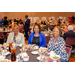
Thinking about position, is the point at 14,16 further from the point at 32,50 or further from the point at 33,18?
the point at 32,50

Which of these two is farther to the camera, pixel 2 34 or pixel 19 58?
pixel 2 34

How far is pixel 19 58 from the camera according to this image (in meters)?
2.07

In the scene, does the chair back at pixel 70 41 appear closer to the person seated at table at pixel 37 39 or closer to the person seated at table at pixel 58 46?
the person seated at table at pixel 37 39

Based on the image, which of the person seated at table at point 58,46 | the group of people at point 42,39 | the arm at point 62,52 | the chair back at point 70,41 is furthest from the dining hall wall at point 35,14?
the arm at point 62,52

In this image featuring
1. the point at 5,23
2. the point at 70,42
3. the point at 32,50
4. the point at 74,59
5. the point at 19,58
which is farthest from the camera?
the point at 5,23

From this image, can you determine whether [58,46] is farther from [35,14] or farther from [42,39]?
[35,14]

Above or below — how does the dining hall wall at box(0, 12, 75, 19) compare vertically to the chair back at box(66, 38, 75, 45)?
above

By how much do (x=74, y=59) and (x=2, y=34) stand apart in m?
3.18

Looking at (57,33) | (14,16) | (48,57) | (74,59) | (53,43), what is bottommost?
(74,59)

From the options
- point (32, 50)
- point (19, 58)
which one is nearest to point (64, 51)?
point (32, 50)

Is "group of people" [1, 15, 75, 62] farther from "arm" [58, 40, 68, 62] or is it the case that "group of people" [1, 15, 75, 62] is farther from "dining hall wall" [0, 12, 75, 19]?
"dining hall wall" [0, 12, 75, 19]

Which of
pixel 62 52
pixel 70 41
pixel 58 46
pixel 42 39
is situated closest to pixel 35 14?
pixel 70 41

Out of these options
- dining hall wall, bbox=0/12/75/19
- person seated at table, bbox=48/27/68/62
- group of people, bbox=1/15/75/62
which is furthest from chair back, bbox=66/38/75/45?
dining hall wall, bbox=0/12/75/19

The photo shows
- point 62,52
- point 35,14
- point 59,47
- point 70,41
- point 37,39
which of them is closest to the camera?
point 62,52
